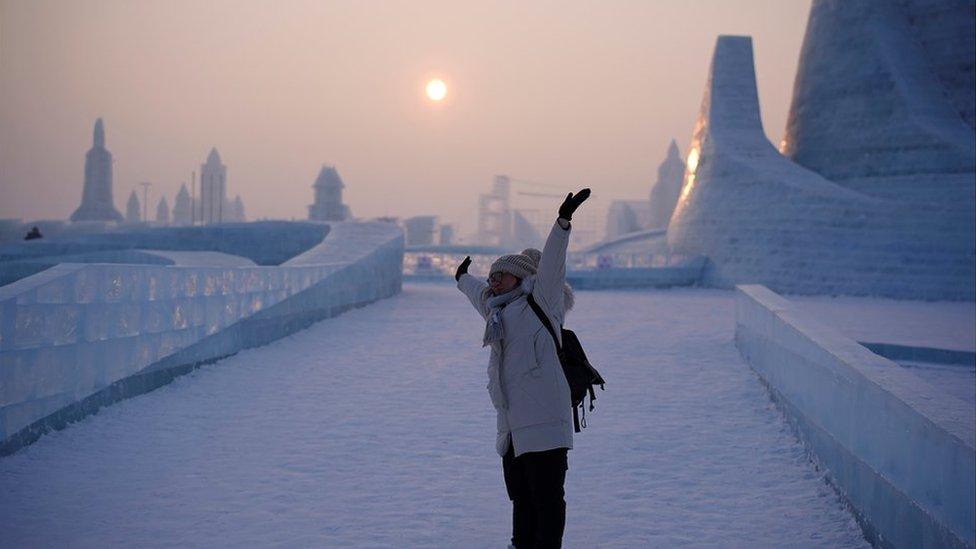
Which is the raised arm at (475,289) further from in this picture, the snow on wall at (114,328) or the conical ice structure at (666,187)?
the conical ice structure at (666,187)

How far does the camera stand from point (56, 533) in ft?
13.3

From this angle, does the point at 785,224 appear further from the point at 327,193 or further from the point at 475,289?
the point at 327,193

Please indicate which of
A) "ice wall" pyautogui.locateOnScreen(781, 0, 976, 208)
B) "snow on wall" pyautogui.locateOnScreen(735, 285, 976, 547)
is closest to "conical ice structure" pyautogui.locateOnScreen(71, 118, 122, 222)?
"ice wall" pyautogui.locateOnScreen(781, 0, 976, 208)

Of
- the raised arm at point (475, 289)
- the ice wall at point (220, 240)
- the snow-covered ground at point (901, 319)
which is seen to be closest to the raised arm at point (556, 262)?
the raised arm at point (475, 289)

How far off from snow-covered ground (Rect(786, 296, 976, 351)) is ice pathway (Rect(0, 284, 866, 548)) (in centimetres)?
382

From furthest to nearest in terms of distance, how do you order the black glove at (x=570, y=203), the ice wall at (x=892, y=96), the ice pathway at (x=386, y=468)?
the ice wall at (x=892, y=96) < the ice pathway at (x=386, y=468) < the black glove at (x=570, y=203)

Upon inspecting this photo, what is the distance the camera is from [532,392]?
11.4 feet

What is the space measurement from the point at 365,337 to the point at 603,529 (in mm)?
7537

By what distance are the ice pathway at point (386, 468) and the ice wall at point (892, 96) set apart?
16.9 m

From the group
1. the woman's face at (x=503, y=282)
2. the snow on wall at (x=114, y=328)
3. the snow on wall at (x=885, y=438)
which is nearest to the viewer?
the snow on wall at (x=885, y=438)

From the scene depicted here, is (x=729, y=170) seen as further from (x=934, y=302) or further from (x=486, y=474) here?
(x=486, y=474)

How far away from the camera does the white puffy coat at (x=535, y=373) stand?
11.3ft

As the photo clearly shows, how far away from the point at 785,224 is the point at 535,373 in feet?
66.7

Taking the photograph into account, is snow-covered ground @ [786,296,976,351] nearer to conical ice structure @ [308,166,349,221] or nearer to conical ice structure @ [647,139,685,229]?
conical ice structure @ [308,166,349,221]
